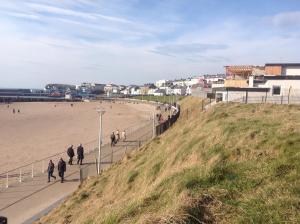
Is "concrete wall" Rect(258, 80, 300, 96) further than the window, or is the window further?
the window

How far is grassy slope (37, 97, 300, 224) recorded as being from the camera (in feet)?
21.8

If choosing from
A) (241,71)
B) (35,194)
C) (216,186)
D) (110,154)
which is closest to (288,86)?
(110,154)

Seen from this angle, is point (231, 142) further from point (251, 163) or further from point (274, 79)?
point (274, 79)

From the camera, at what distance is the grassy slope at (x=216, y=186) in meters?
6.63

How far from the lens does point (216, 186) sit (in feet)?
26.8

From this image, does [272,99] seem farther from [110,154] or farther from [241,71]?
[241,71]

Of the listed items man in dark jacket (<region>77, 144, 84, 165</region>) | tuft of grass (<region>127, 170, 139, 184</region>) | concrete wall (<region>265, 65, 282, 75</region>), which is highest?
concrete wall (<region>265, 65, 282, 75</region>)

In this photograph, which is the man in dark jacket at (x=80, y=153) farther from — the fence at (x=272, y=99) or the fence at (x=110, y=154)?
the fence at (x=272, y=99)

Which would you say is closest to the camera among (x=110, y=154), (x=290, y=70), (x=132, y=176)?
(x=132, y=176)

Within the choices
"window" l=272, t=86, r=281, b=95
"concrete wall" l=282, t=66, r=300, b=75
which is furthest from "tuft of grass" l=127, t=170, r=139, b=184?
"concrete wall" l=282, t=66, r=300, b=75

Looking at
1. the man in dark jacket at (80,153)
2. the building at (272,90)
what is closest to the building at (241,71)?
the building at (272,90)

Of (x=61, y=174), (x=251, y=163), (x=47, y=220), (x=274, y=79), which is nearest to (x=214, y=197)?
(x=251, y=163)

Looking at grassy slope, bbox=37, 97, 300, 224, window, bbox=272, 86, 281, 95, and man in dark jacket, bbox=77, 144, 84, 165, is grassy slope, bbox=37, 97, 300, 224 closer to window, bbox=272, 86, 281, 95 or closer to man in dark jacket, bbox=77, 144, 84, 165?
man in dark jacket, bbox=77, 144, 84, 165

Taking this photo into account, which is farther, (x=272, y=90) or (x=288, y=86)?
(x=272, y=90)
